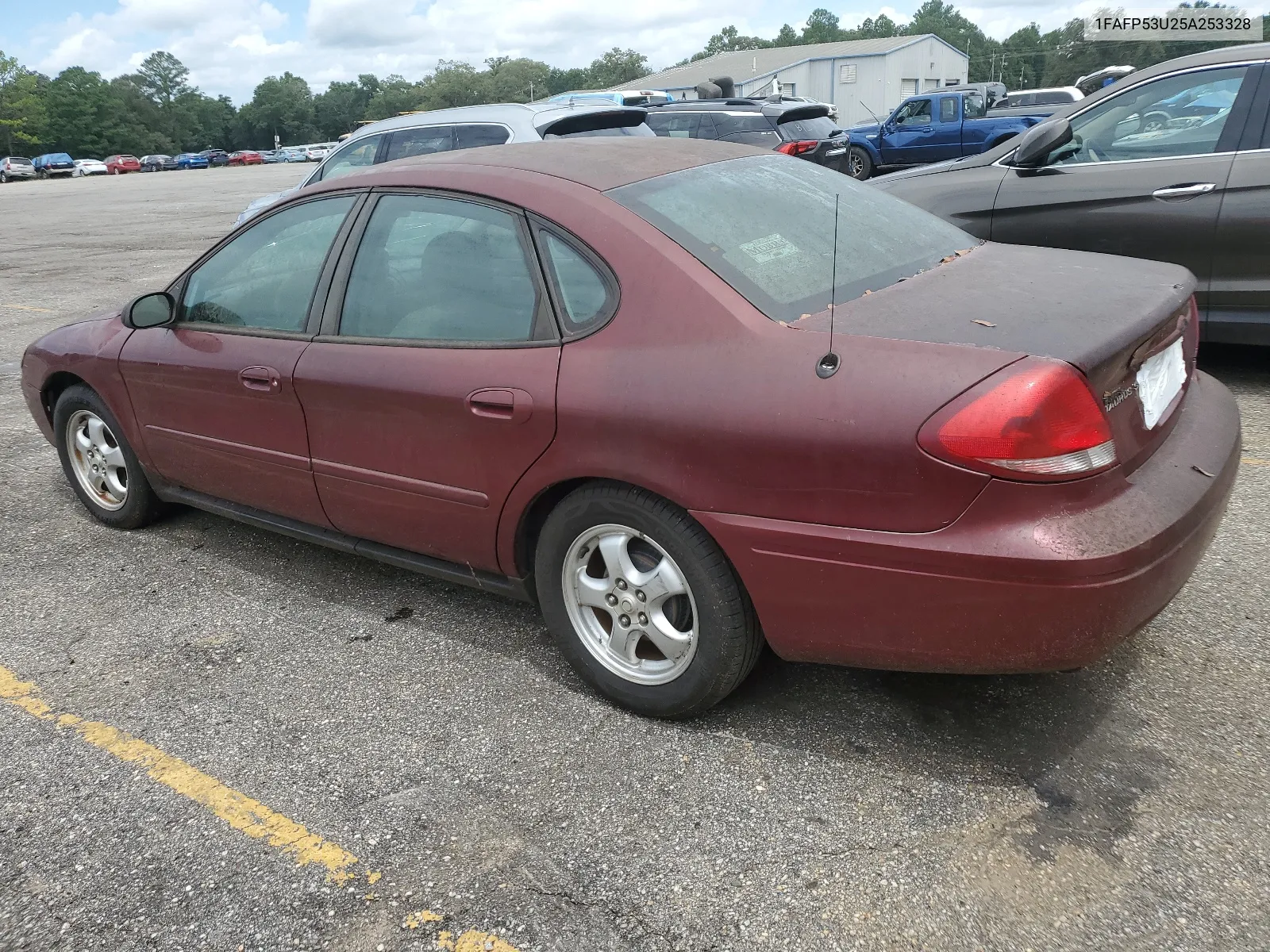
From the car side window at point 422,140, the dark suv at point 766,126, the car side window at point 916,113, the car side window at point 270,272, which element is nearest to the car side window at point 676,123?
the dark suv at point 766,126

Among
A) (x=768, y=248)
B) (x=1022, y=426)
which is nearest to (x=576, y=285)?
(x=768, y=248)

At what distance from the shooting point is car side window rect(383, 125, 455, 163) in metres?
8.20

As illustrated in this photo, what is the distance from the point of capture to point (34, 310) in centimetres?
1056

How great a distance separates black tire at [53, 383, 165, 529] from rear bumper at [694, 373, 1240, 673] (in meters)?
2.84

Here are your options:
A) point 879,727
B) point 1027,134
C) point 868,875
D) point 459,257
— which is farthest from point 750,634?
point 1027,134

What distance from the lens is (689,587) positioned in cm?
264

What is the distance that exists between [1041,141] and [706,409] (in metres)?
3.94

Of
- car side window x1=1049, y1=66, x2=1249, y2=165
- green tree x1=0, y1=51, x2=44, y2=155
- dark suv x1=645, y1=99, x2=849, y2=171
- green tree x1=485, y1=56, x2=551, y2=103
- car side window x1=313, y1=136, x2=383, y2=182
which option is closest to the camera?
car side window x1=1049, y1=66, x2=1249, y2=165

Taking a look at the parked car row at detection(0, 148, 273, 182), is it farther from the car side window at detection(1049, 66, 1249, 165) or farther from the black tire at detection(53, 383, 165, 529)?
the car side window at detection(1049, 66, 1249, 165)

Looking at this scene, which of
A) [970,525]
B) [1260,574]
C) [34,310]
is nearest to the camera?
[970,525]

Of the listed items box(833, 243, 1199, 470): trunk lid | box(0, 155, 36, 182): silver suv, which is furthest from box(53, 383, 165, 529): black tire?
box(0, 155, 36, 182): silver suv

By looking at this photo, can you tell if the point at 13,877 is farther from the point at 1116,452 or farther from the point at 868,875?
the point at 1116,452

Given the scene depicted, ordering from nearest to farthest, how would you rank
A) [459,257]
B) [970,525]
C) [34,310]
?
[970,525] → [459,257] → [34,310]

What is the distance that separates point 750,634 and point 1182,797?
106 centimetres
